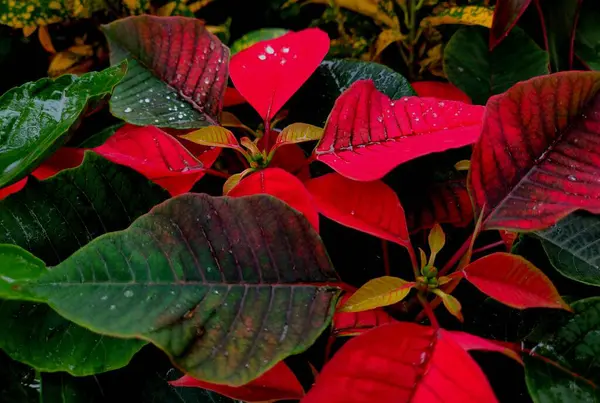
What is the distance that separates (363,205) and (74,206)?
0.27m

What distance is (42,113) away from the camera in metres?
0.61

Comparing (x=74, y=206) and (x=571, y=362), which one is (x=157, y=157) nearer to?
(x=74, y=206)

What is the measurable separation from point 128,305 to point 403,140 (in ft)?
0.90

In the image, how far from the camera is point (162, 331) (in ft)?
1.32

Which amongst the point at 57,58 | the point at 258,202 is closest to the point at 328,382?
the point at 258,202

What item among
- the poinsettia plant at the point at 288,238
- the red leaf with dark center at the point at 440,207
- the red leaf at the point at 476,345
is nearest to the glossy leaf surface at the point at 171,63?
the poinsettia plant at the point at 288,238

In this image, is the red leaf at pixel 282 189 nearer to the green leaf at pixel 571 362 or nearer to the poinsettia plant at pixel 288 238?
the poinsettia plant at pixel 288 238

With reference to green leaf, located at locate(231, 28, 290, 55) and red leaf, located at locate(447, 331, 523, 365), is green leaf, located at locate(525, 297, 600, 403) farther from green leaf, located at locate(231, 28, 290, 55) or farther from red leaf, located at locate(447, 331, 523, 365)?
green leaf, located at locate(231, 28, 290, 55)

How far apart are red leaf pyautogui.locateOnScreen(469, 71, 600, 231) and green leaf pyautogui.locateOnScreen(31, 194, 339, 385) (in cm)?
16

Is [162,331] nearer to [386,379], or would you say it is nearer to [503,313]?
[386,379]

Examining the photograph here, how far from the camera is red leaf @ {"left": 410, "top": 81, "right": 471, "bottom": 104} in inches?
29.2

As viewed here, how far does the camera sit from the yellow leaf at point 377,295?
480mm

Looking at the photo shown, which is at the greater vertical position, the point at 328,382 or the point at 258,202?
the point at 258,202

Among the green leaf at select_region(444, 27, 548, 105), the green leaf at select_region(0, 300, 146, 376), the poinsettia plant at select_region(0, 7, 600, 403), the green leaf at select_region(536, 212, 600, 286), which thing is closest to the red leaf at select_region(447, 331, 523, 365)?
the poinsettia plant at select_region(0, 7, 600, 403)
